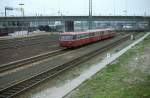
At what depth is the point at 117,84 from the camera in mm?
19234

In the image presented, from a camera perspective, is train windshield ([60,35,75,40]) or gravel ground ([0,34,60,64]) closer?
gravel ground ([0,34,60,64])

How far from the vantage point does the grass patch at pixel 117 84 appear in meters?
16.3

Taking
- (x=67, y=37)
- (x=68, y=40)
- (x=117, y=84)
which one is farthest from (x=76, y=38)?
(x=117, y=84)

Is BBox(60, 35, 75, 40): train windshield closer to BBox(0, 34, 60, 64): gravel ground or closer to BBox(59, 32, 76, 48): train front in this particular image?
BBox(59, 32, 76, 48): train front

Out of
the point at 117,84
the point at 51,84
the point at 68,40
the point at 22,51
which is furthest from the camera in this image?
the point at 68,40

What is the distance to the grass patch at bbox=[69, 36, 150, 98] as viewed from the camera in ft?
53.5

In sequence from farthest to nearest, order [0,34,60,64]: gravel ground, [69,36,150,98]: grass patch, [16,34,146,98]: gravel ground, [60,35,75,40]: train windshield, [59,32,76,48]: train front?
[60,35,75,40]: train windshield < [59,32,76,48]: train front < [0,34,60,64]: gravel ground < [16,34,146,98]: gravel ground < [69,36,150,98]: grass patch

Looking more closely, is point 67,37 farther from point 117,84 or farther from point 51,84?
point 117,84

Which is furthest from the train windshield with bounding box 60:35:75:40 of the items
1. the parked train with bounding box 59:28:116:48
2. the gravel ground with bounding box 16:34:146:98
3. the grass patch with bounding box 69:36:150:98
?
the grass patch with bounding box 69:36:150:98

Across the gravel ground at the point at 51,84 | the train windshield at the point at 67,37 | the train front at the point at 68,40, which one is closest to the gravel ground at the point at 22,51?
the train front at the point at 68,40

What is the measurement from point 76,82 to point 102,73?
3.30m

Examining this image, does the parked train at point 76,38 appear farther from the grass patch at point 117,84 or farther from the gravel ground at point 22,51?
the grass patch at point 117,84

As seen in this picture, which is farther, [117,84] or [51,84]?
[51,84]

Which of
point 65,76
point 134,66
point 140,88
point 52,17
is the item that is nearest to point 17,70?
point 65,76
